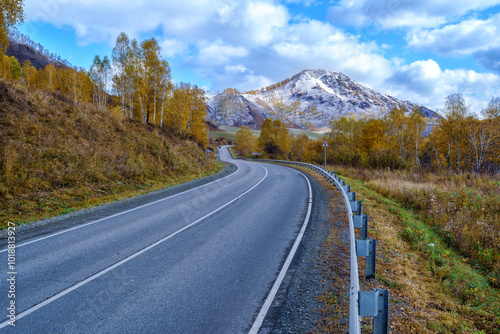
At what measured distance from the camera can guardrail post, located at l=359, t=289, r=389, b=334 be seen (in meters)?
2.73

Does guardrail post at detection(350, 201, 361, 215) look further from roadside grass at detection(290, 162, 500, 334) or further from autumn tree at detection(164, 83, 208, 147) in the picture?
autumn tree at detection(164, 83, 208, 147)

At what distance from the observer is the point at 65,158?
13109mm

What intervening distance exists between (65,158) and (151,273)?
36.3ft

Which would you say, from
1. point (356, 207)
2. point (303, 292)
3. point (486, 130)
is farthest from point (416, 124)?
point (303, 292)

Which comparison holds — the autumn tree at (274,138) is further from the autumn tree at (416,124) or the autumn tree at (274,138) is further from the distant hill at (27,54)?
the distant hill at (27,54)

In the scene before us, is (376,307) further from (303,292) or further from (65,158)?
(65,158)

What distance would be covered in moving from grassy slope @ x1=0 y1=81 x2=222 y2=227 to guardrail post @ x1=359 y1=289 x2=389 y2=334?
10498mm

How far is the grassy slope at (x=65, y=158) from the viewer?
10.4m

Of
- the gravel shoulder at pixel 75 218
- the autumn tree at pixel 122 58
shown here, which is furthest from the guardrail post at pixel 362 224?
the autumn tree at pixel 122 58

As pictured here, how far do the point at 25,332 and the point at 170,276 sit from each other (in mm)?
2156

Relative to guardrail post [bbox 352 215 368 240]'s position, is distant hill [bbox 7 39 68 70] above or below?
above

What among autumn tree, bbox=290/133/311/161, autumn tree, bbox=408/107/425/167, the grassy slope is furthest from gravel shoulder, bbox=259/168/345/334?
autumn tree, bbox=290/133/311/161

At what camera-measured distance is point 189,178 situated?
20.1 metres

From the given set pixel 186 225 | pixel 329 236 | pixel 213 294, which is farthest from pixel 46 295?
pixel 329 236
